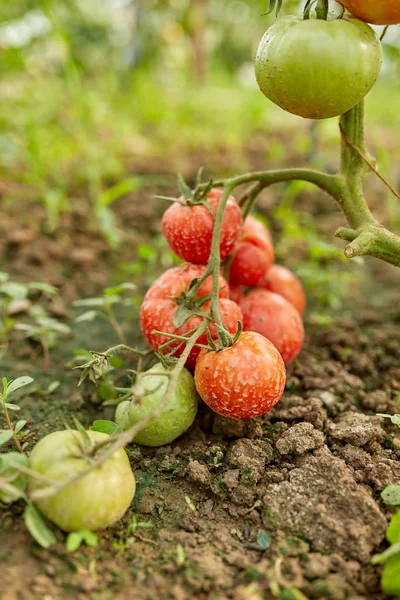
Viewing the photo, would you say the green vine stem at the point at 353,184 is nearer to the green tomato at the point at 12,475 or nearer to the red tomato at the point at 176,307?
A: the red tomato at the point at 176,307

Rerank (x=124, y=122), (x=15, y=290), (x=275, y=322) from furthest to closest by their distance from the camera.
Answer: (x=124, y=122) → (x=15, y=290) → (x=275, y=322)

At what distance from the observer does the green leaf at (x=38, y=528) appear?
1161mm

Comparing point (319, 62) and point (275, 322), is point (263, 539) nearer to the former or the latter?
point (275, 322)

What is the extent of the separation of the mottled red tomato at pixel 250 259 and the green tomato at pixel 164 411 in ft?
1.58

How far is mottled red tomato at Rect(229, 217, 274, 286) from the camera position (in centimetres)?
194

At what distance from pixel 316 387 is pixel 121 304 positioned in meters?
1.03

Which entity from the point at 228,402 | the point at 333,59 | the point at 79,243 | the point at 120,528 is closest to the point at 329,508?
the point at 228,402

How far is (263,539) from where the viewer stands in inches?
51.8

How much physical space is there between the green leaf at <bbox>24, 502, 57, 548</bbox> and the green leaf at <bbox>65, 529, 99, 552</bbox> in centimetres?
3

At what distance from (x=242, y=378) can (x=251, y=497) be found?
29cm

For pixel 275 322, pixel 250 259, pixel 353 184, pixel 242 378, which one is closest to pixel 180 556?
pixel 242 378

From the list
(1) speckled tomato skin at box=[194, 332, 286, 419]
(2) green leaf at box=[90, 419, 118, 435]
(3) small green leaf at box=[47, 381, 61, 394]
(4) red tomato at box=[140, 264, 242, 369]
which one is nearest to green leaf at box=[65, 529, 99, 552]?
(2) green leaf at box=[90, 419, 118, 435]

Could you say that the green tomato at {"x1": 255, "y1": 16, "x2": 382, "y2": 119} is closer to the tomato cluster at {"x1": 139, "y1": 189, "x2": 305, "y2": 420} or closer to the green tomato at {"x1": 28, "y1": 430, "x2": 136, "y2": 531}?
the tomato cluster at {"x1": 139, "y1": 189, "x2": 305, "y2": 420}

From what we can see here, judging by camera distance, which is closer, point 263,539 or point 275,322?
point 263,539
